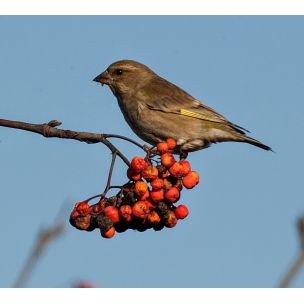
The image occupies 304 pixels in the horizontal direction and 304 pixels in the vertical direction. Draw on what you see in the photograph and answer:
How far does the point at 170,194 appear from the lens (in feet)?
17.4

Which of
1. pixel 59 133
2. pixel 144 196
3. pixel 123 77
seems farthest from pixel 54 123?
pixel 123 77

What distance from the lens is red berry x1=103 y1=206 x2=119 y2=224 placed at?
500cm

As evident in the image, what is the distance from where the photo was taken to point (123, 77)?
938 centimetres

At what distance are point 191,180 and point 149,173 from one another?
49 centimetres

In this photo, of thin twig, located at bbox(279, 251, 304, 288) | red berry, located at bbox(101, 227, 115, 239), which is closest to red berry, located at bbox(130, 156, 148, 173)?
red berry, located at bbox(101, 227, 115, 239)

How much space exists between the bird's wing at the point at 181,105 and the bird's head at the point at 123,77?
0.87ft

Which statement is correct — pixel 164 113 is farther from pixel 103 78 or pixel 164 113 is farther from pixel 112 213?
pixel 112 213

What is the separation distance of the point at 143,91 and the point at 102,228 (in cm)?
443

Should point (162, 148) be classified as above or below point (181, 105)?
below

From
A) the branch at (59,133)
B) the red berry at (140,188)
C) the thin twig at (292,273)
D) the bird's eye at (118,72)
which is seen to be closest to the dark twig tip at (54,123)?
the branch at (59,133)

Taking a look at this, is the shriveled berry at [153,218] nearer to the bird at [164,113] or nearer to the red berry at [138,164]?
the red berry at [138,164]

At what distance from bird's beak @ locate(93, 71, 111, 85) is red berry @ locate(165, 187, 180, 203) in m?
3.78

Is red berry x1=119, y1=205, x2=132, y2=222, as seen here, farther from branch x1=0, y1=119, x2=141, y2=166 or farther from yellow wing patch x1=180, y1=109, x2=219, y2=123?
yellow wing patch x1=180, y1=109, x2=219, y2=123

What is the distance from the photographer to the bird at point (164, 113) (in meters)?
8.39
